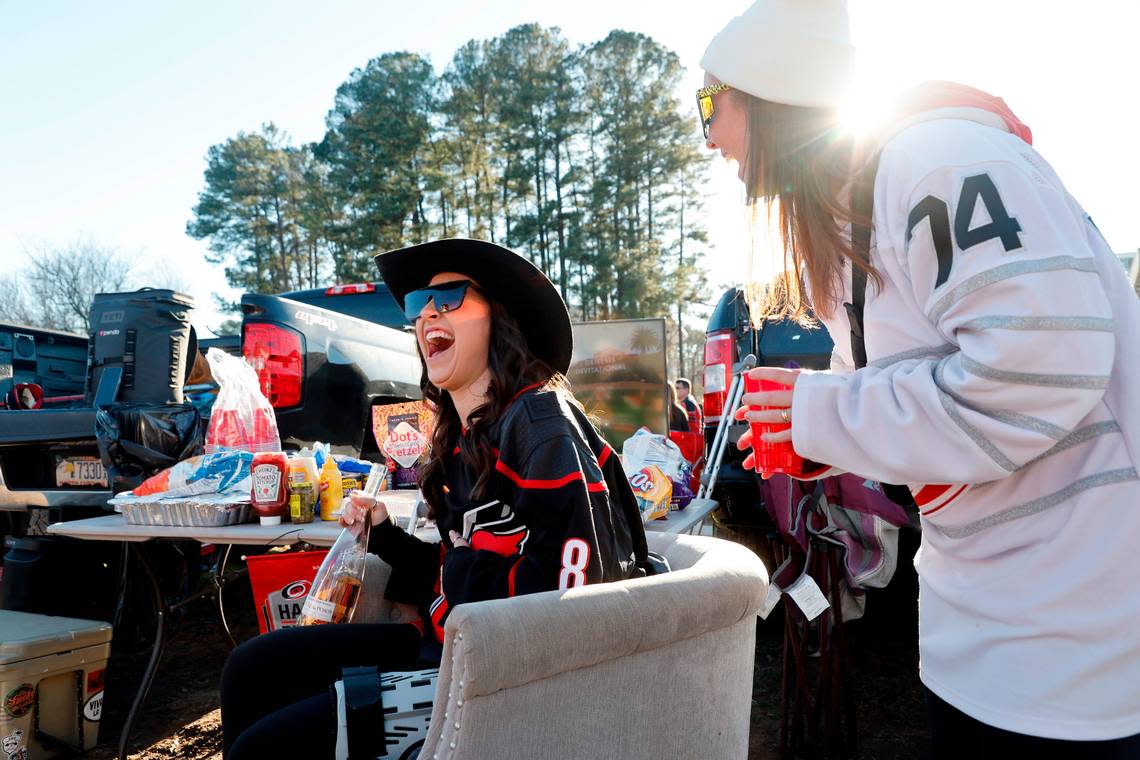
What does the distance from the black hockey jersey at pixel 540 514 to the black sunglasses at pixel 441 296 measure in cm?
38

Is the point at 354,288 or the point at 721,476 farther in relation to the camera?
the point at 354,288

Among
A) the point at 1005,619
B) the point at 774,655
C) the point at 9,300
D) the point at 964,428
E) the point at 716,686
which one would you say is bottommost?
the point at 774,655

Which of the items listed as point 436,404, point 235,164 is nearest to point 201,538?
point 436,404

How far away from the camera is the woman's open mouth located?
2195 millimetres

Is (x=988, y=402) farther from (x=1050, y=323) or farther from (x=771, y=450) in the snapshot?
(x=771, y=450)

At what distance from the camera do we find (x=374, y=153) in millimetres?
28078

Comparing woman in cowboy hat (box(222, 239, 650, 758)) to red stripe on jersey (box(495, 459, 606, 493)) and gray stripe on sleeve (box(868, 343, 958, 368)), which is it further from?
gray stripe on sleeve (box(868, 343, 958, 368))

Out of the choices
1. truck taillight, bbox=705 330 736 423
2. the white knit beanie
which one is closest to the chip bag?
truck taillight, bbox=705 330 736 423

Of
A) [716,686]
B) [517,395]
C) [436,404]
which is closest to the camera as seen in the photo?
[716,686]

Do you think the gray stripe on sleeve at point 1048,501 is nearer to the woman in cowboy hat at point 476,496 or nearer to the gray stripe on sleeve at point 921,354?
the gray stripe on sleeve at point 921,354

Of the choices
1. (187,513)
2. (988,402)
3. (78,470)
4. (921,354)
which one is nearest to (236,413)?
(187,513)

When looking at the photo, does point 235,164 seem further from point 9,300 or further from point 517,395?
point 517,395

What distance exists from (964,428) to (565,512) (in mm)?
987

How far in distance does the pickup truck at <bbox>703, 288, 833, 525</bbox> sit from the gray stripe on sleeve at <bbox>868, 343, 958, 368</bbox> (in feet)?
8.92
